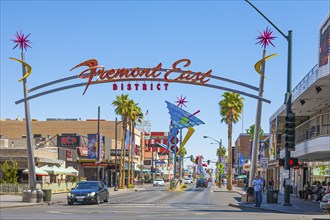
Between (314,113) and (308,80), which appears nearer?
(308,80)

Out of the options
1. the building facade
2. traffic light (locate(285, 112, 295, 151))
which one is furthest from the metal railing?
traffic light (locate(285, 112, 295, 151))

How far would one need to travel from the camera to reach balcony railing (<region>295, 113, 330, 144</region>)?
Answer: 33.7 m

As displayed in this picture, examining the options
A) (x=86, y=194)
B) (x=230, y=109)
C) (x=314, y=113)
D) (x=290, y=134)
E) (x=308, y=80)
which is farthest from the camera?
(x=230, y=109)

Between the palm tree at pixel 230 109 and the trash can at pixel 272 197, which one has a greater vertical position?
the palm tree at pixel 230 109

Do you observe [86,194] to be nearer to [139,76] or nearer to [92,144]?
[139,76]

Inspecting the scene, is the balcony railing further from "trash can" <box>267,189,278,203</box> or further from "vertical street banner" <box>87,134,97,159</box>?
"vertical street banner" <box>87,134,97,159</box>

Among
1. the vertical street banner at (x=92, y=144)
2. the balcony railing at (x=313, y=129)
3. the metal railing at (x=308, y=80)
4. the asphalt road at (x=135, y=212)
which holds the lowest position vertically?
the asphalt road at (x=135, y=212)

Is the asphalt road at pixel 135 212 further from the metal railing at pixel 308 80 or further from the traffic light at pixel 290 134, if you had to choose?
the metal railing at pixel 308 80

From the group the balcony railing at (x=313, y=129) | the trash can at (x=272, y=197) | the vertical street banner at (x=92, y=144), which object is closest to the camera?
the balcony railing at (x=313, y=129)

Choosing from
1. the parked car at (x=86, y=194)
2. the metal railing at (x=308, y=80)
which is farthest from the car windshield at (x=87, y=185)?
the metal railing at (x=308, y=80)

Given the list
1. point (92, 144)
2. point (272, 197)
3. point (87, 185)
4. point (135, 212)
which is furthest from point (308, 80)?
point (92, 144)

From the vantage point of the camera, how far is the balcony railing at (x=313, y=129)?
33719 mm

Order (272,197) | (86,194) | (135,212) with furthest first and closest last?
(272,197), (86,194), (135,212)

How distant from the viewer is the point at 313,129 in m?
37.1
